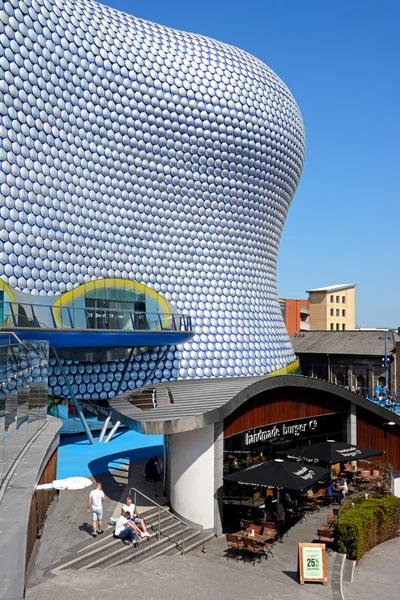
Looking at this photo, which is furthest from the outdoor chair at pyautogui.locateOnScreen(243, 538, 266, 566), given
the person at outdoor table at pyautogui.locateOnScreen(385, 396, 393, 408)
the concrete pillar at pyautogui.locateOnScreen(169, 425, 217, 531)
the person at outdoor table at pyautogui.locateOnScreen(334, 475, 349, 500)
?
the person at outdoor table at pyautogui.locateOnScreen(385, 396, 393, 408)

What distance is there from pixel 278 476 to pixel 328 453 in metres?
2.97

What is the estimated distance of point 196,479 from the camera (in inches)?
525

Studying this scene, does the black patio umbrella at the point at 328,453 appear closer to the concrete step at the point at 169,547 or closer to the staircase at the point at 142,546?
the staircase at the point at 142,546

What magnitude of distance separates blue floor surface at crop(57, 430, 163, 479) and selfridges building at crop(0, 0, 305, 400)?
2.20 m

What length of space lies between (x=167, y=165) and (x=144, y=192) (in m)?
1.82

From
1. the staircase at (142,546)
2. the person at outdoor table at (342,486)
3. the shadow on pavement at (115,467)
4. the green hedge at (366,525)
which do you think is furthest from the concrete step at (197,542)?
the person at outdoor table at (342,486)

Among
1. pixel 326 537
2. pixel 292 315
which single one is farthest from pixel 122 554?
pixel 292 315

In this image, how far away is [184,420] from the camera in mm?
12383

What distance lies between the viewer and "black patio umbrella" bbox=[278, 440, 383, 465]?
1534cm

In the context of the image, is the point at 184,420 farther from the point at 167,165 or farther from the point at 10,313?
the point at 167,165

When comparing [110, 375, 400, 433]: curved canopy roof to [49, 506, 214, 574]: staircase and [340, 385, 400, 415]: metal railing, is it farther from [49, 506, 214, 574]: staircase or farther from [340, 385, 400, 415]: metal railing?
[340, 385, 400, 415]: metal railing

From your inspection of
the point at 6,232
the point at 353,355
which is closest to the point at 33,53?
the point at 6,232

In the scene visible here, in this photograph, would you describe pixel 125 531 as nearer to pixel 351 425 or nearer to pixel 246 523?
pixel 246 523

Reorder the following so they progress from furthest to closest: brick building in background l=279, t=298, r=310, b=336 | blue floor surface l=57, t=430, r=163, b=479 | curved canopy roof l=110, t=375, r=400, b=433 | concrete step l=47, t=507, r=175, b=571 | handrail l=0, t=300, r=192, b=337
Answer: brick building in background l=279, t=298, r=310, b=336 < handrail l=0, t=300, r=192, b=337 < blue floor surface l=57, t=430, r=163, b=479 < curved canopy roof l=110, t=375, r=400, b=433 < concrete step l=47, t=507, r=175, b=571
